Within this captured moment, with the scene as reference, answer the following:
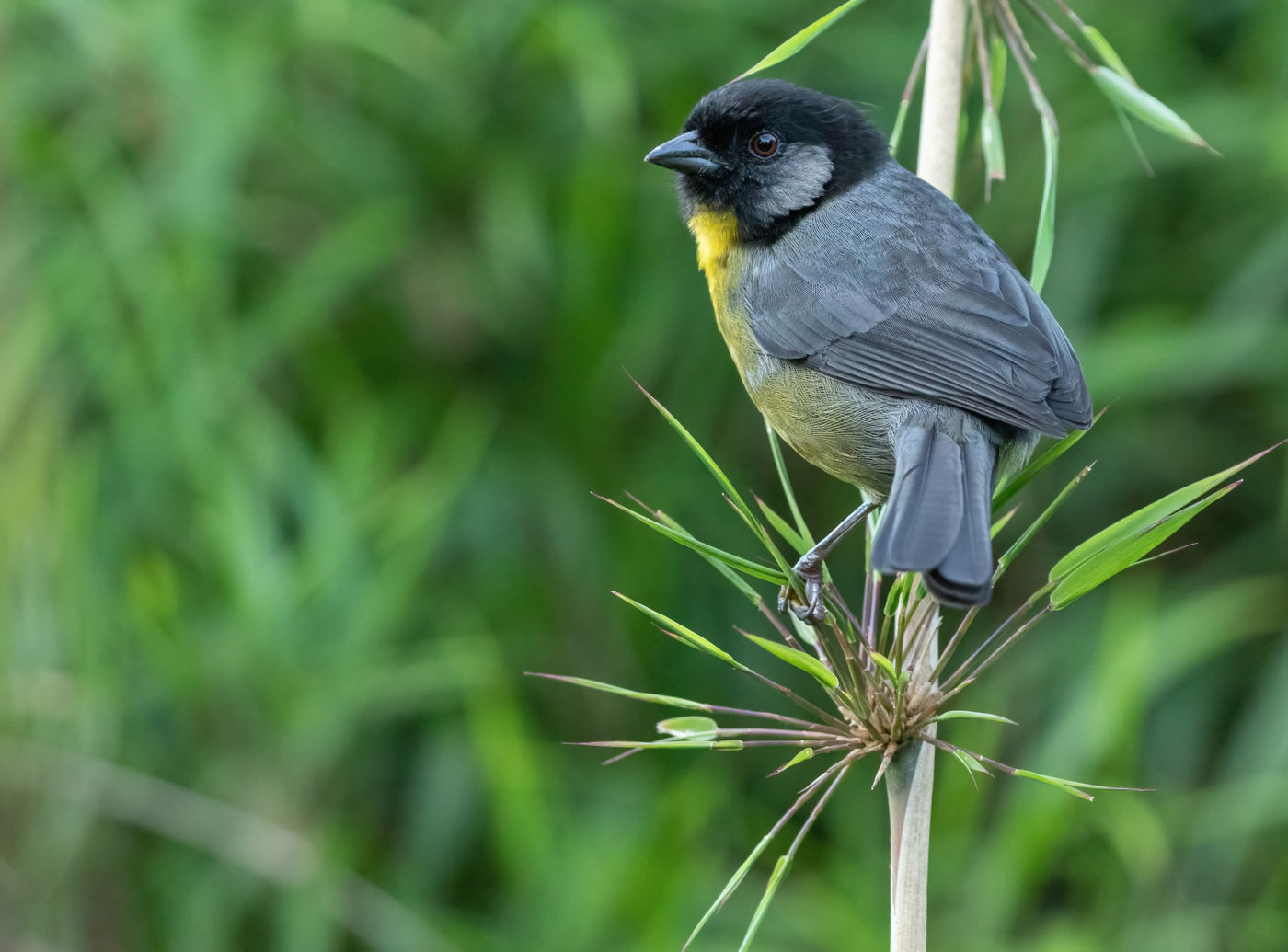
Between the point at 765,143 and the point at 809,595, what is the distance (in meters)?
0.95

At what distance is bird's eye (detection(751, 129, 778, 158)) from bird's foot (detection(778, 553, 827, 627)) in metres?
0.83

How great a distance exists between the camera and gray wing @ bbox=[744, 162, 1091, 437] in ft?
6.56

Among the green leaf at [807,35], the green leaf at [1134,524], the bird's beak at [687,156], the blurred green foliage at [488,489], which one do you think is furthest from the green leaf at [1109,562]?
the blurred green foliage at [488,489]

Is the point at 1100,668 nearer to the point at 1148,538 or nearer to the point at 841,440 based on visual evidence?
the point at 841,440

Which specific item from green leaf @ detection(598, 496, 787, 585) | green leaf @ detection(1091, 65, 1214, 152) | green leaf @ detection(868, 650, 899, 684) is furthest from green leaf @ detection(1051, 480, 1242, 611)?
green leaf @ detection(1091, 65, 1214, 152)

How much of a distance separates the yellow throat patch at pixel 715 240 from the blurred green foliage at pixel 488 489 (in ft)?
3.15

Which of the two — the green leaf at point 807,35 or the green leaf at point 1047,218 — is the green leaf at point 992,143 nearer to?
the green leaf at point 1047,218

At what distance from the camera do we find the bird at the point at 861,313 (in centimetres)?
195

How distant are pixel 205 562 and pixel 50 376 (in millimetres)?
685

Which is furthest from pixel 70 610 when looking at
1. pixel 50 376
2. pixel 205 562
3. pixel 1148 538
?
pixel 1148 538

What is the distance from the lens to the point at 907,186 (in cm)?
230

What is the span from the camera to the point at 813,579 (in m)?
1.93

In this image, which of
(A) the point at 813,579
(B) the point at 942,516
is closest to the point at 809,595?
(A) the point at 813,579

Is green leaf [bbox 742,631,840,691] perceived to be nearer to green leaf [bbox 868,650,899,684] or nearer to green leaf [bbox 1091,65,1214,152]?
green leaf [bbox 868,650,899,684]
